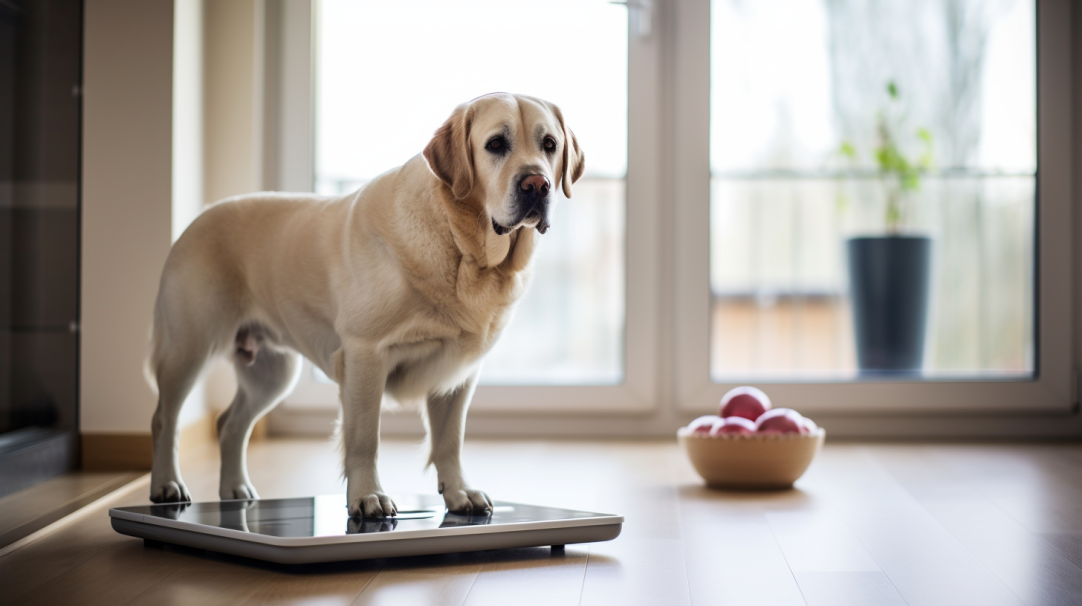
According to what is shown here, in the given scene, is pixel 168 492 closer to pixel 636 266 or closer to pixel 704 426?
pixel 704 426

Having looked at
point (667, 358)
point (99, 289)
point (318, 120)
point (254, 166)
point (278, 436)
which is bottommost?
point (278, 436)

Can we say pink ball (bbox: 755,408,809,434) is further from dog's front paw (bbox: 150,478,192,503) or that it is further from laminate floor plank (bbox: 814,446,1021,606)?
dog's front paw (bbox: 150,478,192,503)

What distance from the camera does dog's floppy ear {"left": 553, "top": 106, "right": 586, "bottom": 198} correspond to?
1.86 meters

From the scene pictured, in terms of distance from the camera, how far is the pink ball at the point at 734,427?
2.28 metres

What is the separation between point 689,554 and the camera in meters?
1.69

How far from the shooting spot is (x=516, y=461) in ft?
9.01

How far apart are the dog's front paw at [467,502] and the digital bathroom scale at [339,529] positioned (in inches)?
0.8

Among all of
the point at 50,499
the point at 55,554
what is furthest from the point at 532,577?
the point at 50,499

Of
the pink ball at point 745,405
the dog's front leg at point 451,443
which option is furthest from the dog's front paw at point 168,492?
the pink ball at point 745,405

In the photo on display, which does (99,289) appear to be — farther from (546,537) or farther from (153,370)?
(546,537)

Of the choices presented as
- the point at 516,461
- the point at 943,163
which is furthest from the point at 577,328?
the point at 943,163

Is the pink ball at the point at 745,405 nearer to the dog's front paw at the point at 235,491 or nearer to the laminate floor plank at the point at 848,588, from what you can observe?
the laminate floor plank at the point at 848,588

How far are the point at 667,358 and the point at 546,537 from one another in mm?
1697

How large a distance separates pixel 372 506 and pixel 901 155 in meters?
2.47
